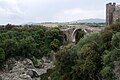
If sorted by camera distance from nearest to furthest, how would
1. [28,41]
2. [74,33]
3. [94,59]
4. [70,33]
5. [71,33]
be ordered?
[94,59] < [28,41] < [74,33] < [71,33] < [70,33]

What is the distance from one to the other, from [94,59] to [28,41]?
38.2 metres

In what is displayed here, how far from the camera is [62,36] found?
2936 inches

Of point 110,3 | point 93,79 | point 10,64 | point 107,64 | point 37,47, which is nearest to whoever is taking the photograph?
point 107,64

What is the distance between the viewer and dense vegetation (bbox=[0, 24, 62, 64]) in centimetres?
6372

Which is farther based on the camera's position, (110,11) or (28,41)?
(28,41)

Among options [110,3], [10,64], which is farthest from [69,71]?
[10,64]

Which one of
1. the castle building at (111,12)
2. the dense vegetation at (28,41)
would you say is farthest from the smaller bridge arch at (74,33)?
the castle building at (111,12)

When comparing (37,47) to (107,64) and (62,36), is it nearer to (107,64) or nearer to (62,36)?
(62,36)

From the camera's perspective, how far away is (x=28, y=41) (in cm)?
6625

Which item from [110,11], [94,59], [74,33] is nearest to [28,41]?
[74,33]

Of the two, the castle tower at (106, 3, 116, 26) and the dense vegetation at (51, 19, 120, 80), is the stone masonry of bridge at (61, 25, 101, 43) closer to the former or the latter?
the castle tower at (106, 3, 116, 26)

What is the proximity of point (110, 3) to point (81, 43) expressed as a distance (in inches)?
341

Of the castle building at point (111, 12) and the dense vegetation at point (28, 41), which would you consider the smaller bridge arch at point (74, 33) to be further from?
the castle building at point (111, 12)

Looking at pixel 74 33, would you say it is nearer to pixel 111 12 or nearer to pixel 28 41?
pixel 28 41
